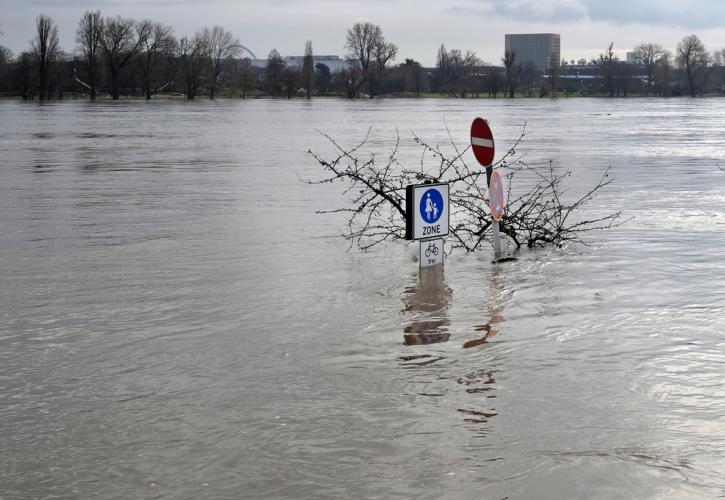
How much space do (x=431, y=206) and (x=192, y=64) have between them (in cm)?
13392

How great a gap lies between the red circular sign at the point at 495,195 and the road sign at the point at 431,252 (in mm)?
706

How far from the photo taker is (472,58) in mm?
194000

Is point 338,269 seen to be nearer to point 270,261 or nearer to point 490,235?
point 270,261

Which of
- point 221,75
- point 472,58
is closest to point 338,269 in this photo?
point 221,75

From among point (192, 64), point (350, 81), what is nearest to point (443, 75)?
point (350, 81)

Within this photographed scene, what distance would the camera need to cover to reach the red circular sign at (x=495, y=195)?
10477 mm

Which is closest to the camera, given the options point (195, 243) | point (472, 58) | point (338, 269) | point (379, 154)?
point (338, 269)

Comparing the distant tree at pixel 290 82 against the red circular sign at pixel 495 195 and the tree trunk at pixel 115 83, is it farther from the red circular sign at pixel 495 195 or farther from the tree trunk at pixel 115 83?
the red circular sign at pixel 495 195

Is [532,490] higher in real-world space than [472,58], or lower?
lower

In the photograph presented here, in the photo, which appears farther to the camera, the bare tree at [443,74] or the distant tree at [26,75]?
the bare tree at [443,74]

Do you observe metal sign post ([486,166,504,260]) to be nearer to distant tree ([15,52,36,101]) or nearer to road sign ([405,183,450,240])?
road sign ([405,183,450,240])

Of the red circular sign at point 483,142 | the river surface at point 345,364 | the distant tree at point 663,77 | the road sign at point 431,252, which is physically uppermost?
the distant tree at point 663,77

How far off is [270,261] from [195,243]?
5.02ft

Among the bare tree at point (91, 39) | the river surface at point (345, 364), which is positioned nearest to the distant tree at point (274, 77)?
the bare tree at point (91, 39)
